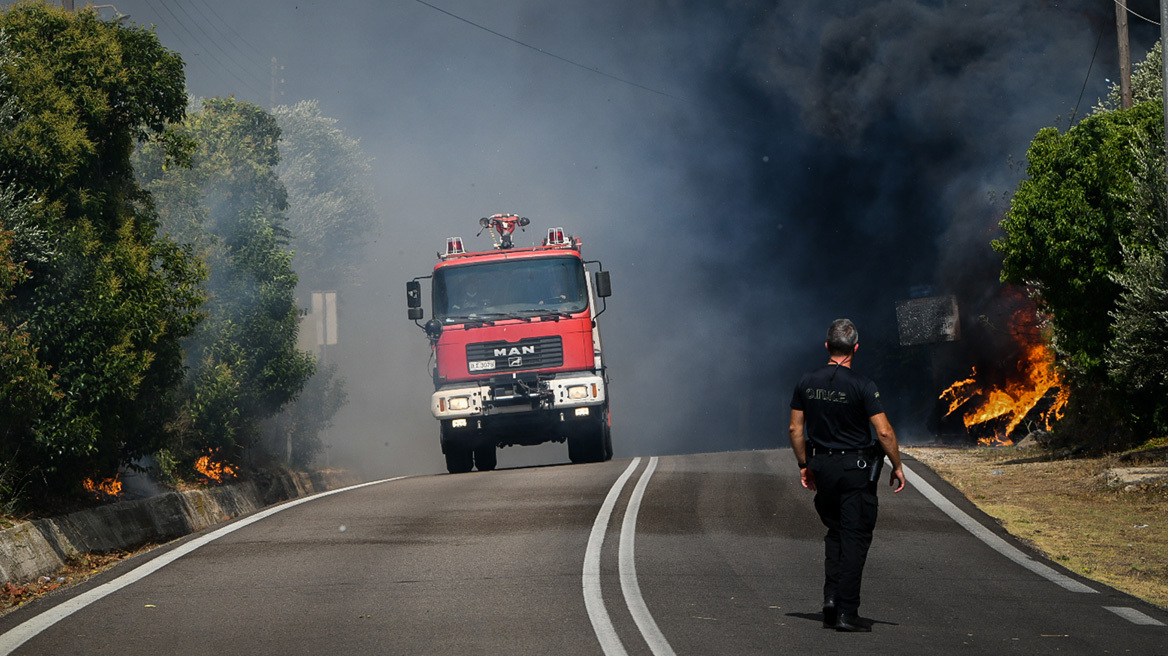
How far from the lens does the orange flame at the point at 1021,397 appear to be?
29531 millimetres

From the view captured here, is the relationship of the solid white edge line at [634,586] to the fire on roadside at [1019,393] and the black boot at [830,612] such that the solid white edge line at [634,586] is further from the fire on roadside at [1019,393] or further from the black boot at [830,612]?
the fire on roadside at [1019,393]

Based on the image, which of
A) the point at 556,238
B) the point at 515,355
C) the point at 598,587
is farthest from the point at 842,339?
the point at 556,238

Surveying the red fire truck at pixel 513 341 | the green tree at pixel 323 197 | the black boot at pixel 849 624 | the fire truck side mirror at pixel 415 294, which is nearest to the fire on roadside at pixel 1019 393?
the red fire truck at pixel 513 341

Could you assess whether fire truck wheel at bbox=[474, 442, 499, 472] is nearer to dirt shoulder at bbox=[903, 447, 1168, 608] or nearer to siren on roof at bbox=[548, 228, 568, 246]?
siren on roof at bbox=[548, 228, 568, 246]

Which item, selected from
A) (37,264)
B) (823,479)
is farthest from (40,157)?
(823,479)

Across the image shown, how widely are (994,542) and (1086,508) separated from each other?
3.45 metres

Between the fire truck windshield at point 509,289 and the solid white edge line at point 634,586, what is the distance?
5.66 m

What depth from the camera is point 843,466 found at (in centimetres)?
760

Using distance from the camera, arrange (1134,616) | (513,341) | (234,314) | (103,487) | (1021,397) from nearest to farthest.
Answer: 1. (1134,616)
2. (103,487)
3. (513,341)
4. (234,314)
5. (1021,397)

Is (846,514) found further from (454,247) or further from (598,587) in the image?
(454,247)

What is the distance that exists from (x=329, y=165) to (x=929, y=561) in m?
57.1

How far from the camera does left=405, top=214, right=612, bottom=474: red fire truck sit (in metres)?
19.6

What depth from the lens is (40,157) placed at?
12734 millimetres

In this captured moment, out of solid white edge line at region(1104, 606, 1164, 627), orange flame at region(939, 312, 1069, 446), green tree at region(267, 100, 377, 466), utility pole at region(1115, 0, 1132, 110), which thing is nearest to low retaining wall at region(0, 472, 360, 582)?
solid white edge line at region(1104, 606, 1164, 627)
